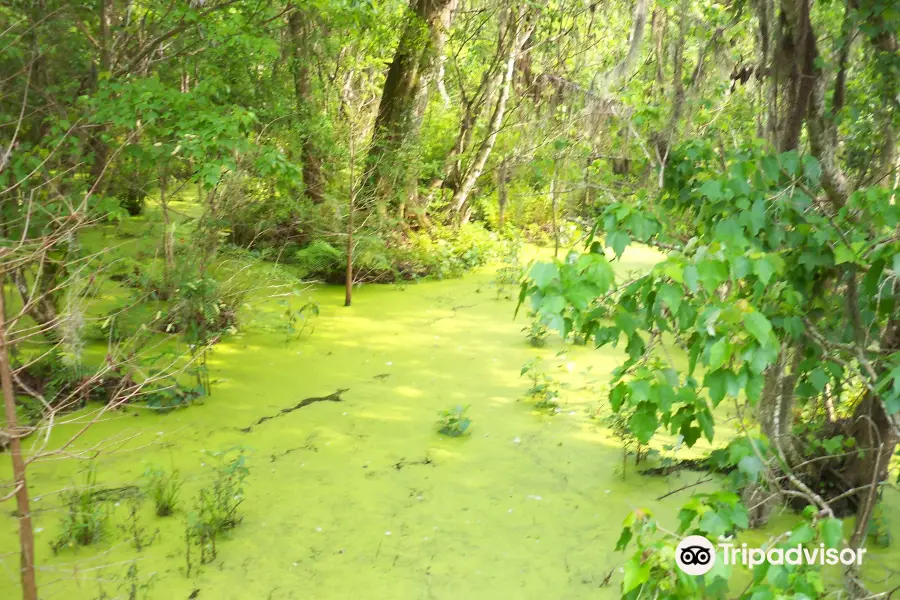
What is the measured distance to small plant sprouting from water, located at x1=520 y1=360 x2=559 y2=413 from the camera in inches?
167

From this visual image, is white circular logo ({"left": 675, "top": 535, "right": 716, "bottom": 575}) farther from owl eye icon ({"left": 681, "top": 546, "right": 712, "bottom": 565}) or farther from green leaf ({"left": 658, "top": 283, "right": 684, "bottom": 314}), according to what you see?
green leaf ({"left": 658, "top": 283, "right": 684, "bottom": 314})

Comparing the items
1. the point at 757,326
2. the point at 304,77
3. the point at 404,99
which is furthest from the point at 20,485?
the point at 404,99

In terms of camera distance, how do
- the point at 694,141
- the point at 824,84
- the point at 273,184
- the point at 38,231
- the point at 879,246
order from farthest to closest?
the point at 273,184, the point at 38,231, the point at 824,84, the point at 694,141, the point at 879,246

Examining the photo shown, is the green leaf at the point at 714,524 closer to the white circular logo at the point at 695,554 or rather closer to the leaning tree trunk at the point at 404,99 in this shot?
the white circular logo at the point at 695,554

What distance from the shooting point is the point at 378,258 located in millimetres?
6578

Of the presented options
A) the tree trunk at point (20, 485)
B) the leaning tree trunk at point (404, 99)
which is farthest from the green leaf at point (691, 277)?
the leaning tree trunk at point (404, 99)

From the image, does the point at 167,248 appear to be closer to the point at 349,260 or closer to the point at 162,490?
the point at 349,260

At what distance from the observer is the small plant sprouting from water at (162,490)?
299 centimetres

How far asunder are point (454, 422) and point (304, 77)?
12.9 ft

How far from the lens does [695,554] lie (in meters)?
1.54

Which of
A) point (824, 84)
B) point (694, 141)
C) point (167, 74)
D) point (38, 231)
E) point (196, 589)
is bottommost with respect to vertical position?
point (196, 589)

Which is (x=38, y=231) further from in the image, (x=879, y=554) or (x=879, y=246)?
(x=879, y=554)

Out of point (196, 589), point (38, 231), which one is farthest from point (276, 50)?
point (196, 589)

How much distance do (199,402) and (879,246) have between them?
3.57 metres
